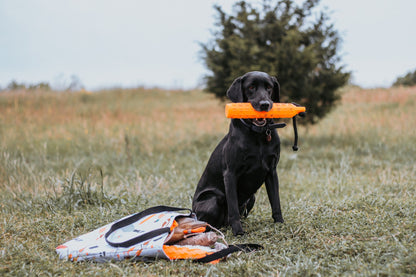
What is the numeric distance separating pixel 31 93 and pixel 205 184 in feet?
40.3

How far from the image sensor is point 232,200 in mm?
3285

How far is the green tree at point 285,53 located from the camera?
27.6 ft

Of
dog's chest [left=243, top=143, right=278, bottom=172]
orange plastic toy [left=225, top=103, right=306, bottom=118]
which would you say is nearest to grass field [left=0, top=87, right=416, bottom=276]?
dog's chest [left=243, top=143, right=278, bottom=172]

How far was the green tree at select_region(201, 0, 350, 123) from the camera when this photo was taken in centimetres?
840

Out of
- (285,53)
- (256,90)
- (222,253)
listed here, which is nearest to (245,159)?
(256,90)

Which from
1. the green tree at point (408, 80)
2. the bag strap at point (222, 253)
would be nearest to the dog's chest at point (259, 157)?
the bag strap at point (222, 253)

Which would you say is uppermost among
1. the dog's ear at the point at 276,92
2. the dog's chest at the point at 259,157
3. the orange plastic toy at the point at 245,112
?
the dog's ear at the point at 276,92

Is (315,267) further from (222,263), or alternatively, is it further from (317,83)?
(317,83)

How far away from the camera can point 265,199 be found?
4859 mm

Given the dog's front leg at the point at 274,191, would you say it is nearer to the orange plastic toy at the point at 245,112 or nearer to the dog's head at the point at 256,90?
the orange plastic toy at the point at 245,112

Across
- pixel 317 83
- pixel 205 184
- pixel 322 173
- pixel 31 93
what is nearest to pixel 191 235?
pixel 205 184

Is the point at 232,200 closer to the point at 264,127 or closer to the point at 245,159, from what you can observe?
the point at 245,159

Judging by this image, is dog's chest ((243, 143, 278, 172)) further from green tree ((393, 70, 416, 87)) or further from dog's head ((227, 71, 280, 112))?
green tree ((393, 70, 416, 87))

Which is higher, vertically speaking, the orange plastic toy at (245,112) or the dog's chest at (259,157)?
the orange plastic toy at (245,112)
